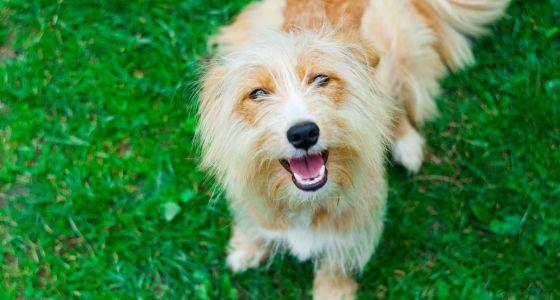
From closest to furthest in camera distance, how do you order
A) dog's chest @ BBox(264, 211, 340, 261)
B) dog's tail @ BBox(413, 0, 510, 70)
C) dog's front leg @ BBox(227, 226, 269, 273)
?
dog's chest @ BBox(264, 211, 340, 261) → dog's front leg @ BBox(227, 226, 269, 273) → dog's tail @ BBox(413, 0, 510, 70)

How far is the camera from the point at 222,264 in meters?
3.63

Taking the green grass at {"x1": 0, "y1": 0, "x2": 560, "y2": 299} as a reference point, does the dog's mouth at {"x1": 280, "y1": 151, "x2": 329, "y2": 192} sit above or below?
above

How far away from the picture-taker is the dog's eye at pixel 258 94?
2.46 metres

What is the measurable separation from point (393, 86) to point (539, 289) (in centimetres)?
144

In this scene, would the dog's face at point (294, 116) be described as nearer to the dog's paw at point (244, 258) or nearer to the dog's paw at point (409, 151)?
the dog's paw at point (244, 258)

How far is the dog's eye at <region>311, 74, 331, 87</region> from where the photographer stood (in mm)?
2465

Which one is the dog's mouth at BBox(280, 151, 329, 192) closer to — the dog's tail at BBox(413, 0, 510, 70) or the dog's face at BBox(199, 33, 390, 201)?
the dog's face at BBox(199, 33, 390, 201)

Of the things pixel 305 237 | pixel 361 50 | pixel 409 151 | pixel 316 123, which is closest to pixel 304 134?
pixel 316 123

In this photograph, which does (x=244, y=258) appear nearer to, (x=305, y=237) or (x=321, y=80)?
(x=305, y=237)

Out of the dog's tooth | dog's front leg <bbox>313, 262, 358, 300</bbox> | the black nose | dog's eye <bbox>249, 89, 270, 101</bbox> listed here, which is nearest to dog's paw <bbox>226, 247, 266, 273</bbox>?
dog's front leg <bbox>313, 262, 358, 300</bbox>

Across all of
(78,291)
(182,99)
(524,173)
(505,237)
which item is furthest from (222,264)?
(524,173)

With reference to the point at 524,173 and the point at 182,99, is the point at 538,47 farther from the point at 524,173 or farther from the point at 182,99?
the point at 182,99

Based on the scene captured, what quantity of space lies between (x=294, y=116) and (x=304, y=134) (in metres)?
0.09

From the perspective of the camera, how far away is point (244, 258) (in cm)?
355
